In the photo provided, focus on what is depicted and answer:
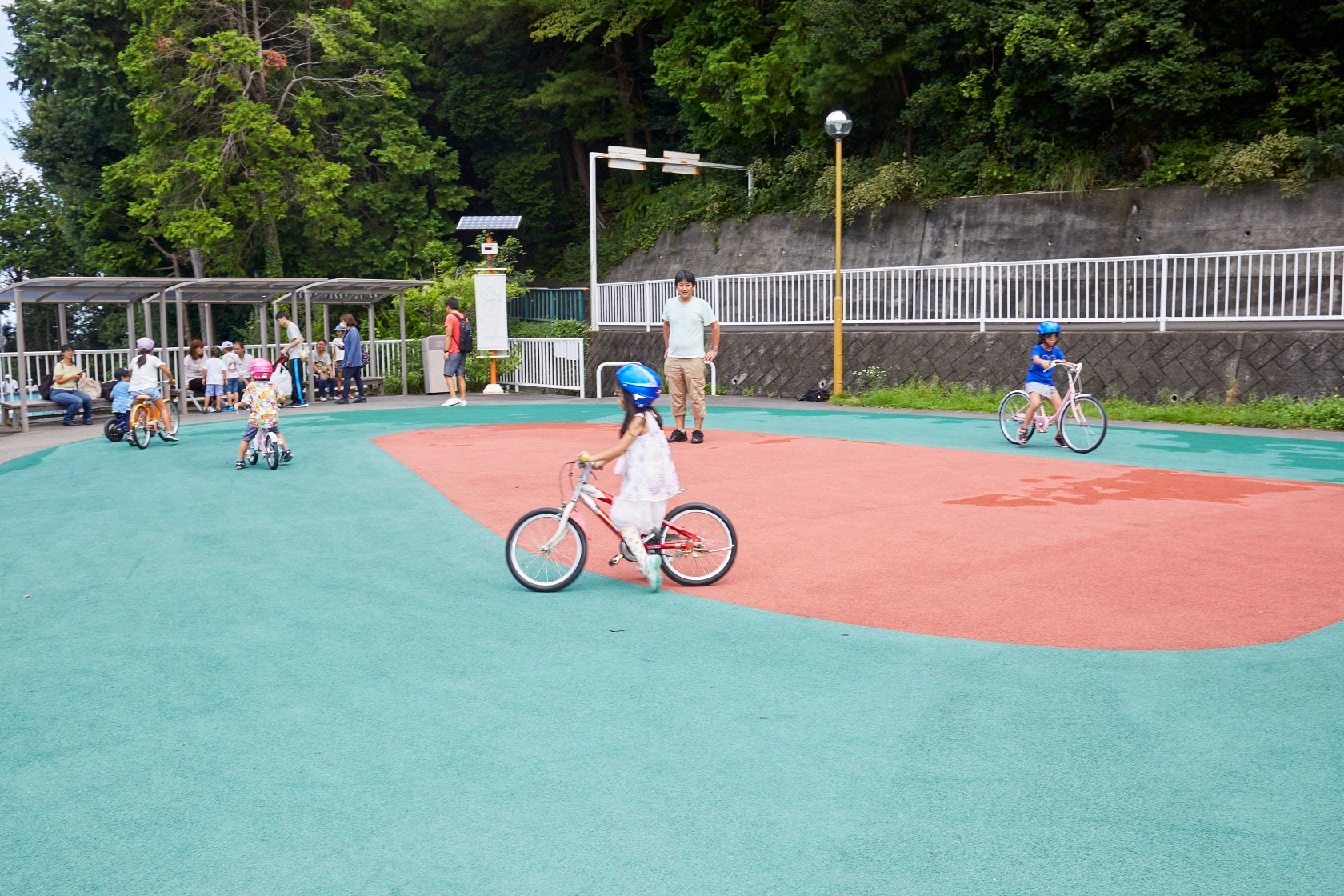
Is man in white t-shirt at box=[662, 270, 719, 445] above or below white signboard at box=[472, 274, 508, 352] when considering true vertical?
below

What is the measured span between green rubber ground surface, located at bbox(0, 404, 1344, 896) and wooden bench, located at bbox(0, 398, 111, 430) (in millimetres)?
15206

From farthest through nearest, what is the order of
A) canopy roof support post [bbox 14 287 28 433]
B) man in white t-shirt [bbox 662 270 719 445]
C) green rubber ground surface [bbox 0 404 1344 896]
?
canopy roof support post [bbox 14 287 28 433]
man in white t-shirt [bbox 662 270 719 445]
green rubber ground surface [bbox 0 404 1344 896]

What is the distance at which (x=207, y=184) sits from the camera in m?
31.1

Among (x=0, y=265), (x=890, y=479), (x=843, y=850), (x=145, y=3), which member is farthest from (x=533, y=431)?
(x=0, y=265)

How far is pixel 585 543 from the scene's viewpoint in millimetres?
7715

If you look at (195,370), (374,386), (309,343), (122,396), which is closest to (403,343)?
(374,386)

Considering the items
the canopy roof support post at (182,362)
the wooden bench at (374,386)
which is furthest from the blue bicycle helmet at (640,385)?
the wooden bench at (374,386)

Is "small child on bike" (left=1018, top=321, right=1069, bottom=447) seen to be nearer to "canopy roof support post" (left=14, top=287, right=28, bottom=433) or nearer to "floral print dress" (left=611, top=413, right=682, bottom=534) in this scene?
"floral print dress" (left=611, top=413, right=682, bottom=534)

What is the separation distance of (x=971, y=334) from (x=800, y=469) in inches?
381

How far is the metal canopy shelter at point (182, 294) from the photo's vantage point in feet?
69.5

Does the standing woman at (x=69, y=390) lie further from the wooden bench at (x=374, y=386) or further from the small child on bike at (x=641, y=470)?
the small child on bike at (x=641, y=470)

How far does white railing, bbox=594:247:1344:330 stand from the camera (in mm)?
17984

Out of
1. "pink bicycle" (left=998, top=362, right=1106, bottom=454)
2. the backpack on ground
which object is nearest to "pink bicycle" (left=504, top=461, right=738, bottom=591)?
"pink bicycle" (left=998, top=362, right=1106, bottom=454)

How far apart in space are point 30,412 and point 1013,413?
17.7 meters
